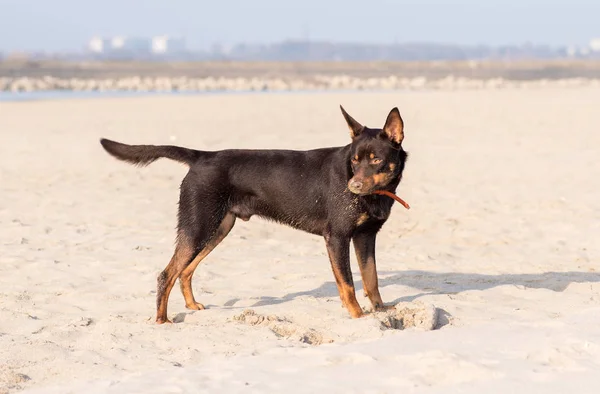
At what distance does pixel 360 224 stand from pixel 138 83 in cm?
4847

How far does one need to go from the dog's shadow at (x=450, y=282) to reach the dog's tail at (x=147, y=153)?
4.14 feet

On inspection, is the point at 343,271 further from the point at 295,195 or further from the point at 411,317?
the point at 295,195

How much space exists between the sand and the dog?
375 millimetres

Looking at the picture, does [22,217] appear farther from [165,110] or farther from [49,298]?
[165,110]

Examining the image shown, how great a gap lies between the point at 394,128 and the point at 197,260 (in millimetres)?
1884

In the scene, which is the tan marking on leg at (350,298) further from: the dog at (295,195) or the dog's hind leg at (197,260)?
the dog's hind leg at (197,260)

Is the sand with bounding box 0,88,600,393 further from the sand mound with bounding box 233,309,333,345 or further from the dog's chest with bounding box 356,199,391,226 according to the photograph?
the dog's chest with bounding box 356,199,391,226

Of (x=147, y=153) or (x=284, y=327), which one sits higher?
(x=147, y=153)

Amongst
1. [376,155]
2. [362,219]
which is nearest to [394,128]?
[376,155]

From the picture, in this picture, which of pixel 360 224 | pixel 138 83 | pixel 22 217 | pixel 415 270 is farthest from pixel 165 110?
pixel 138 83

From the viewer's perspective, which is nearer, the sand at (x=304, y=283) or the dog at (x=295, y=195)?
the sand at (x=304, y=283)

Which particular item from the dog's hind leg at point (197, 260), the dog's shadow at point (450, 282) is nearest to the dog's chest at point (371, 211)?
the dog's shadow at point (450, 282)

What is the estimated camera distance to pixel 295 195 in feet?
22.5

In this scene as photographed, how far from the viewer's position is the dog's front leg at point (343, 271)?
259 inches
